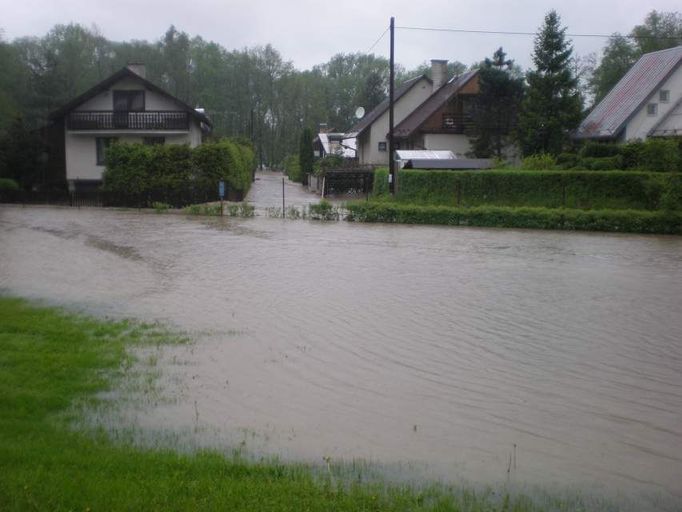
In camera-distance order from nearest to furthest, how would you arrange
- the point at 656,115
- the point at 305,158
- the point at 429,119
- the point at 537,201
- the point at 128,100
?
1. the point at 537,201
2. the point at 656,115
3. the point at 128,100
4. the point at 429,119
5. the point at 305,158

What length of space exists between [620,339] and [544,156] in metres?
29.2

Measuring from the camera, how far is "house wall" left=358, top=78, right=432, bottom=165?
58188 mm

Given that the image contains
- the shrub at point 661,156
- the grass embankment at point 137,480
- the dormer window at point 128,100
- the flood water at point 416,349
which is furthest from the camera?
the dormer window at point 128,100

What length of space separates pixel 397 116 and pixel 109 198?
26511 millimetres

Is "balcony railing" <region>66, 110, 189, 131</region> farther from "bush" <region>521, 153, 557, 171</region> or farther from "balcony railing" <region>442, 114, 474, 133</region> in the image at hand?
"bush" <region>521, 153, 557, 171</region>

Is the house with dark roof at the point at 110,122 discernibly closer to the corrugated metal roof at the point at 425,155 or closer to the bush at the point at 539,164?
the corrugated metal roof at the point at 425,155

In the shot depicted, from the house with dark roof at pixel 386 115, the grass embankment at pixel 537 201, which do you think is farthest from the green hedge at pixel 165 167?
the house with dark roof at pixel 386 115

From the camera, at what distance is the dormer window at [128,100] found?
151 feet

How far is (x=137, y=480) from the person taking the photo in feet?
17.5

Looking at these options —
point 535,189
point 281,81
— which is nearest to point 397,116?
point 535,189

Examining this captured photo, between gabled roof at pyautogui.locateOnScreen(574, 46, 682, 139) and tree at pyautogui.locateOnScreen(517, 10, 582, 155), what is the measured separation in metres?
2.57

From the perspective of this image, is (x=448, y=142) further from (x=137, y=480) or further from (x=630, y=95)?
(x=137, y=480)

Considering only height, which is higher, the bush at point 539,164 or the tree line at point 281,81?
the tree line at point 281,81

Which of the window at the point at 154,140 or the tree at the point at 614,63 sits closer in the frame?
the window at the point at 154,140
